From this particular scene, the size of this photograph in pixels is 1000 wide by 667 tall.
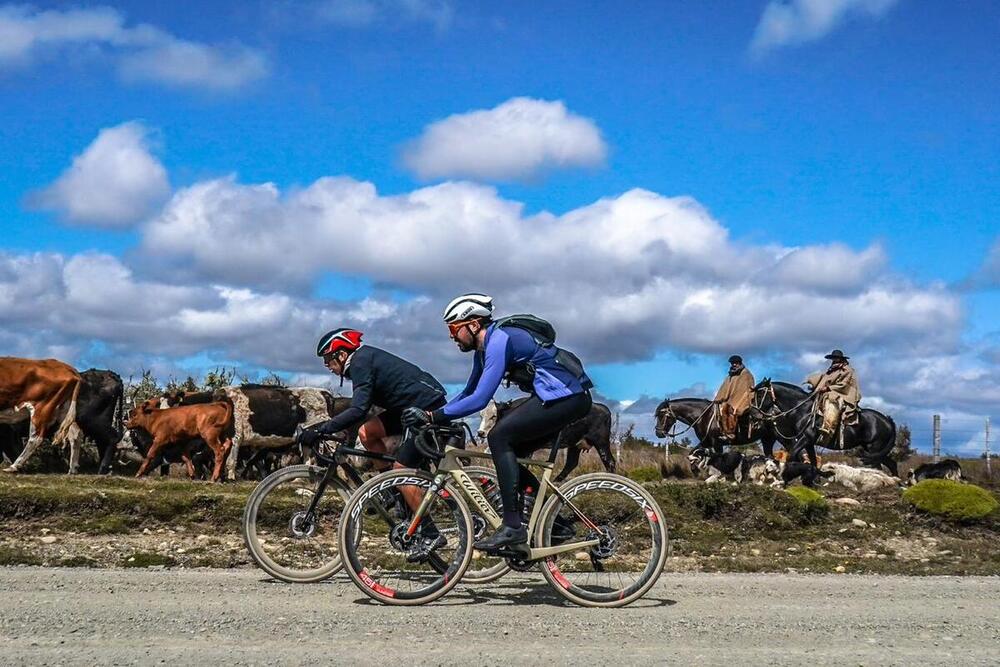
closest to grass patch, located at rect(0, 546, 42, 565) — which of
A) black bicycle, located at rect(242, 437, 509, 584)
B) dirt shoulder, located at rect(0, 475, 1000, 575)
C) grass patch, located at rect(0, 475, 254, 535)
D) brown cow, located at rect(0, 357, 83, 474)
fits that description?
dirt shoulder, located at rect(0, 475, 1000, 575)

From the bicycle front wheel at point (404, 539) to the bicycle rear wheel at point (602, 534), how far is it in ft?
1.95

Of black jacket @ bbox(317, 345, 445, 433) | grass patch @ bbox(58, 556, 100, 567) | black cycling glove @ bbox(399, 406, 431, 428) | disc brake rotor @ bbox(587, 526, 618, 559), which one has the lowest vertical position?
grass patch @ bbox(58, 556, 100, 567)

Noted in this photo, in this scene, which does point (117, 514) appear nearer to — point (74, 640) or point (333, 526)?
point (333, 526)

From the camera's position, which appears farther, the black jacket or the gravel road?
the black jacket

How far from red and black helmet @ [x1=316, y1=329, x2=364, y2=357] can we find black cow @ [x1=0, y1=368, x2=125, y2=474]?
13111 millimetres

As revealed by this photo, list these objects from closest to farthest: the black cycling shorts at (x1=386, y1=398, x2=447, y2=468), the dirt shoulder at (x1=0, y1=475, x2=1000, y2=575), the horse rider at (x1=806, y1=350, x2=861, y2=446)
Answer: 1. the black cycling shorts at (x1=386, y1=398, x2=447, y2=468)
2. the dirt shoulder at (x1=0, y1=475, x2=1000, y2=575)
3. the horse rider at (x1=806, y1=350, x2=861, y2=446)

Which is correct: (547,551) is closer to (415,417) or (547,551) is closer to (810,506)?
(415,417)

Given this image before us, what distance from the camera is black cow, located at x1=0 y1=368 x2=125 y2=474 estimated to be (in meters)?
21.5

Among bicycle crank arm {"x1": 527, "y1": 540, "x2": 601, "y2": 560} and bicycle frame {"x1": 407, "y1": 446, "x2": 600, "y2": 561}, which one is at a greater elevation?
bicycle frame {"x1": 407, "y1": 446, "x2": 600, "y2": 561}

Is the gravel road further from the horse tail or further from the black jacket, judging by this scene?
the horse tail

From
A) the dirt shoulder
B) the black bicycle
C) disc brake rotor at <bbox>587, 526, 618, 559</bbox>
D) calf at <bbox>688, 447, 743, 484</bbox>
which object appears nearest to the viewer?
disc brake rotor at <bbox>587, 526, 618, 559</bbox>

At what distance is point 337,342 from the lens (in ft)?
30.9

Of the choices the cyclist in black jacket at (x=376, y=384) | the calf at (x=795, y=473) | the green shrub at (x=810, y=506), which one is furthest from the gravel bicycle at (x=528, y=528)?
the calf at (x=795, y=473)

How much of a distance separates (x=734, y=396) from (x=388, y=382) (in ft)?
53.8
